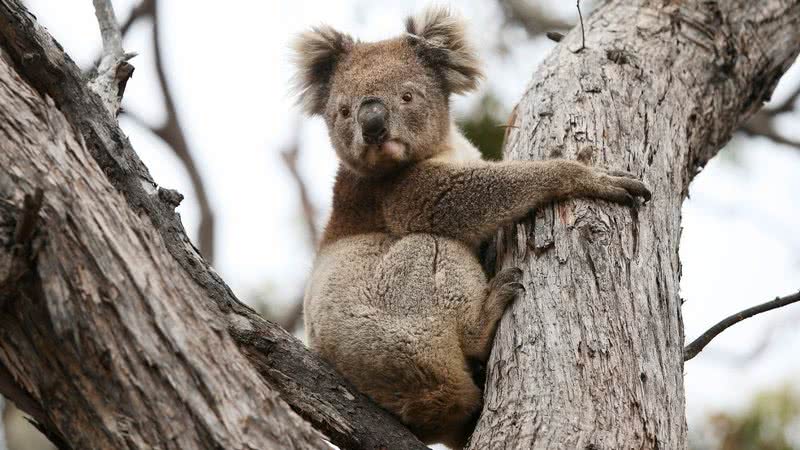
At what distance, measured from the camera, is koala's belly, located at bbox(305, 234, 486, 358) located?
12.6ft

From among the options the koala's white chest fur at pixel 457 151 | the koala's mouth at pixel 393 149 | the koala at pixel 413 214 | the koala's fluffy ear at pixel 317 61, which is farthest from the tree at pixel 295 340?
the koala's fluffy ear at pixel 317 61

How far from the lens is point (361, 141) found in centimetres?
452

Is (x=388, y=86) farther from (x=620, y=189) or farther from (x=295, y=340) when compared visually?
(x=295, y=340)

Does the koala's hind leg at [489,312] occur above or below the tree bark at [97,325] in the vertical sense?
above

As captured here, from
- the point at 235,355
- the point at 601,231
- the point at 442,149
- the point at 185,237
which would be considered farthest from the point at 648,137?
the point at 235,355

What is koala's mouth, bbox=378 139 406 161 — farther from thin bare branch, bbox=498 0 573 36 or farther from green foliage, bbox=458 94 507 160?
thin bare branch, bbox=498 0 573 36

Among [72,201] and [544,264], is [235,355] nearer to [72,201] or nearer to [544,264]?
[72,201]

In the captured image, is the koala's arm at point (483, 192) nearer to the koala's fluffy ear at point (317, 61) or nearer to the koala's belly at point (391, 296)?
the koala's belly at point (391, 296)

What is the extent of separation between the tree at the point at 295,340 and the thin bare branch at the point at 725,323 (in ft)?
0.58

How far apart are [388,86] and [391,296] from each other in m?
1.28

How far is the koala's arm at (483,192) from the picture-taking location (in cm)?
383

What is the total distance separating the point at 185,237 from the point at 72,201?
3.52 ft

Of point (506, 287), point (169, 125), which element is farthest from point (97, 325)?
point (169, 125)

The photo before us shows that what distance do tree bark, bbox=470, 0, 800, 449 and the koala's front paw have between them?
2.0 inches
